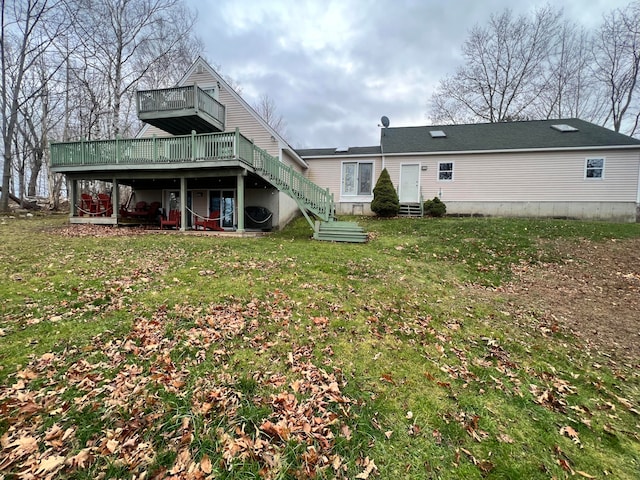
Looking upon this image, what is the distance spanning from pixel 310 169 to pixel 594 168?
1425 cm

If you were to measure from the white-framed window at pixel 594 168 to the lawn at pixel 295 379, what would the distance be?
10.8 metres

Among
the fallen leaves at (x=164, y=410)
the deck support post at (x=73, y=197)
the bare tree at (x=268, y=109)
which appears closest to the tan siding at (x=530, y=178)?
the fallen leaves at (x=164, y=410)

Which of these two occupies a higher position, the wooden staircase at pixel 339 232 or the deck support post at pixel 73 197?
the deck support post at pixel 73 197

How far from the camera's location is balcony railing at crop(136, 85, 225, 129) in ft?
41.7

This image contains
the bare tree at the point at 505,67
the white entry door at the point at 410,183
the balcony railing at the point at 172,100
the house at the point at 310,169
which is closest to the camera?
the house at the point at 310,169

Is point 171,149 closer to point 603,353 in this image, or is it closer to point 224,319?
point 224,319

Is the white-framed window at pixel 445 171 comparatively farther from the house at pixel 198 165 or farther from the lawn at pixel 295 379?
the lawn at pixel 295 379

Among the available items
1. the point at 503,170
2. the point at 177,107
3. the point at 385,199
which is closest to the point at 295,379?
the point at 385,199

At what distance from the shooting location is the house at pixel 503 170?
14180 millimetres

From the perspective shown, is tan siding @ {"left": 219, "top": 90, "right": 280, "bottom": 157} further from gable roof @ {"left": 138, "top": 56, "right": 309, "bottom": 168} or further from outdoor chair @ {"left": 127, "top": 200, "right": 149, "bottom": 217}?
outdoor chair @ {"left": 127, "top": 200, "right": 149, "bottom": 217}

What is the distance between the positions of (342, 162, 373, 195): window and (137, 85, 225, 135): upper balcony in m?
7.35

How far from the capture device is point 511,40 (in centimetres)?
2347

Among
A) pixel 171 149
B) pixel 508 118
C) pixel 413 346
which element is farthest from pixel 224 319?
pixel 508 118

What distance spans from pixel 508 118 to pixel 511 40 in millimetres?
5852
